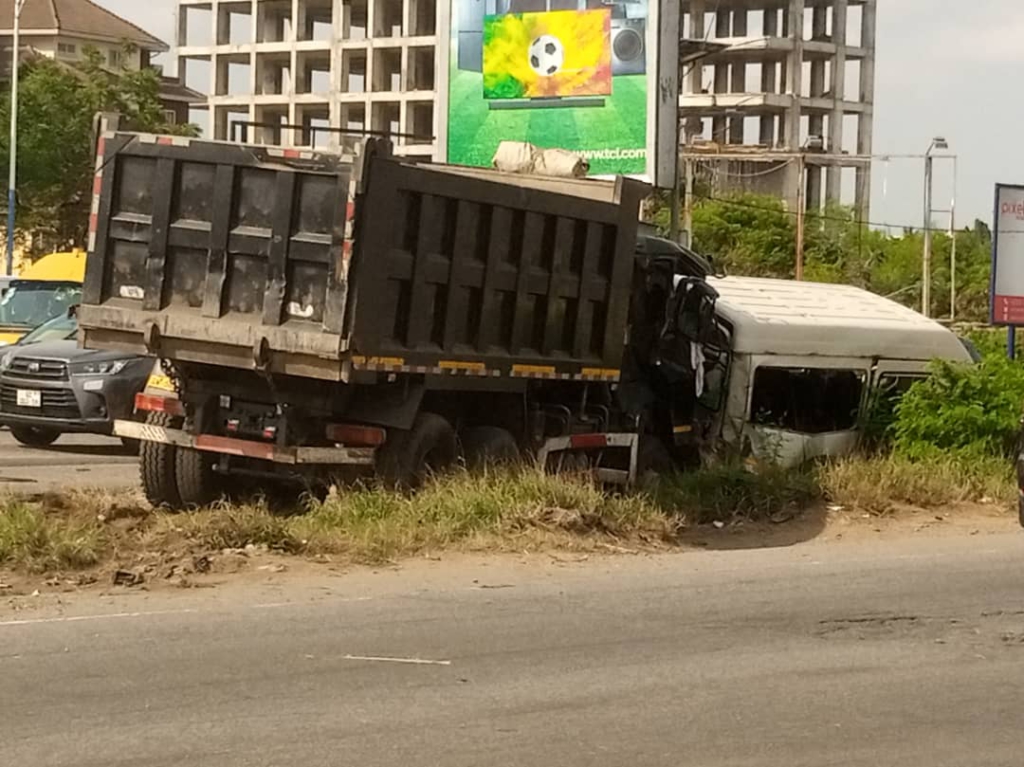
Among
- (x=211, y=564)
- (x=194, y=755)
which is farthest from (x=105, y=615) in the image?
(x=194, y=755)

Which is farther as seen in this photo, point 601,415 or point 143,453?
point 601,415

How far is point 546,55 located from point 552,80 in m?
0.51

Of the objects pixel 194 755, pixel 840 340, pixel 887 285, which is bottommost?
pixel 194 755

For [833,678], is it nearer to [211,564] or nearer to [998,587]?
[998,587]

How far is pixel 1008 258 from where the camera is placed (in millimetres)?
23297

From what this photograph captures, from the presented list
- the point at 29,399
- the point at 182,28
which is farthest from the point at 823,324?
the point at 182,28

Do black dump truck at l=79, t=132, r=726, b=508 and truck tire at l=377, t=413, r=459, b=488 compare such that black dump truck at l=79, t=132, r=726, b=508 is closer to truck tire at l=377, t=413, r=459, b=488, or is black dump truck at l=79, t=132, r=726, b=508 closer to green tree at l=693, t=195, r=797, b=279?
truck tire at l=377, t=413, r=459, b=488

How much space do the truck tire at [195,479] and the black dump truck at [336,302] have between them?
2 cm

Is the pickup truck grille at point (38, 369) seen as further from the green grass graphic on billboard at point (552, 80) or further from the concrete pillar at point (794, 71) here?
the concrete pillar at point (794, 71)

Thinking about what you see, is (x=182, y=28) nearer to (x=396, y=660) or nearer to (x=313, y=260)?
(x=313, y=260)

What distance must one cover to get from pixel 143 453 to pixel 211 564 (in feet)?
9.33

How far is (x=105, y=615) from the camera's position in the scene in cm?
941

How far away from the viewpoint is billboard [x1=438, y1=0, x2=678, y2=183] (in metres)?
30.2

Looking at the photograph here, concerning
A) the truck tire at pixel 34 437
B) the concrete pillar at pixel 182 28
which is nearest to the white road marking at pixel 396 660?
the truck tire at pixel 34 437
